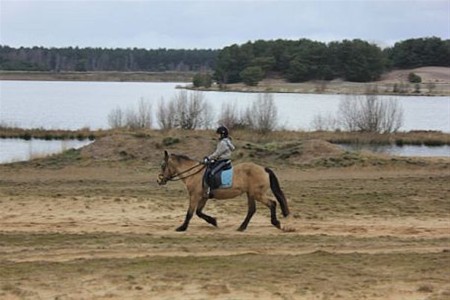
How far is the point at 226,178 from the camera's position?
14539 mm

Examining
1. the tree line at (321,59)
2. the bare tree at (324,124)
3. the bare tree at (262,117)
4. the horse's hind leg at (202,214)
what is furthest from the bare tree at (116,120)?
the tree line at (321,59)

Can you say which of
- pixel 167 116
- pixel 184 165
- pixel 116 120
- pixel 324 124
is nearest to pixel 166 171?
pixel 184 165

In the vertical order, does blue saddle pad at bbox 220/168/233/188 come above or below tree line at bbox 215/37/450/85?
below

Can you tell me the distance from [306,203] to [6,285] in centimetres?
1085

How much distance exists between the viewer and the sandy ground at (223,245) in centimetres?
970

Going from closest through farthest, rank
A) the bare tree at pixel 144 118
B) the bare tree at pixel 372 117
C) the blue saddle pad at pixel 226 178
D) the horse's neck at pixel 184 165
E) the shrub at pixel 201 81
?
the blue saddle pad at pixel 226 178
the horse's neck at pixel 184 165
the bare tree at pixel 144 118
the bare tree at pixel 372 117
the shrub at pixel 201 81

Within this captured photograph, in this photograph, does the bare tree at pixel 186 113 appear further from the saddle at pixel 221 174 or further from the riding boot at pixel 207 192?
the saddle at pixel 221 174

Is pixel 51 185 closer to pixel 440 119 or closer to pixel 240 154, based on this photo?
pixel 240 154

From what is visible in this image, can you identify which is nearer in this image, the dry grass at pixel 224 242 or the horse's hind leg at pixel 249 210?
the dry grass at pixel 224 242

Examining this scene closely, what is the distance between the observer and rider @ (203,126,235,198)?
46.8 ft

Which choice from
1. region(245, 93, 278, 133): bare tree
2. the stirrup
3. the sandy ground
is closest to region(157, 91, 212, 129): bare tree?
region(245, 93, 278, 133): bare tree

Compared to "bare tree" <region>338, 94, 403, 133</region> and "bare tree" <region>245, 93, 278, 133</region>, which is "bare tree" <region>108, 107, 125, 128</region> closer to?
"bare tree" <region>245, 93, 278, 133</region>

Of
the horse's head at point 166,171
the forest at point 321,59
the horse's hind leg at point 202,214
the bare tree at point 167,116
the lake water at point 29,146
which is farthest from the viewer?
the forest at point 321,59

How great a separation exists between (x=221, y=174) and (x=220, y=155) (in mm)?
410
